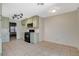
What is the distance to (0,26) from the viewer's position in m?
1.42

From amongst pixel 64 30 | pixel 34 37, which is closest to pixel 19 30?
pixel 34 37

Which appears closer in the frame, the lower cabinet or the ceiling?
the ceiling

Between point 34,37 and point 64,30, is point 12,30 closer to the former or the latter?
point 34,37

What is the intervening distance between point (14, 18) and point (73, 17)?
5.97 ft

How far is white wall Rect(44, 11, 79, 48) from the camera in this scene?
2.30 m

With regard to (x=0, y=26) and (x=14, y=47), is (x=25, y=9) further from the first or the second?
(x=14, y=47)

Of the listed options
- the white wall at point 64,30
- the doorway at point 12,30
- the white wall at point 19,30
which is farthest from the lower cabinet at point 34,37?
the doorway at point 12,30

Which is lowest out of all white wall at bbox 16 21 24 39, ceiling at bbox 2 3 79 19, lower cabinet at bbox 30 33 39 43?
lower cabinet at bbox 30 33 39 43

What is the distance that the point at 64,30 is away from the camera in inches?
94.3

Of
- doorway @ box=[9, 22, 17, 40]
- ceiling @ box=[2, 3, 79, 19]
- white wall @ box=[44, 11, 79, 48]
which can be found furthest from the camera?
white wall @ box=[44, 11, 79, 48]

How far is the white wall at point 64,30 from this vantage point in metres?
2.30

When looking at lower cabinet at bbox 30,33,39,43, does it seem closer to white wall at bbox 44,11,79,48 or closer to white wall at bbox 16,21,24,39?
white wall at bbox 44,11,79,48

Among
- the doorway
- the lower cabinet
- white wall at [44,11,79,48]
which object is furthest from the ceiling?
the lower cabinet

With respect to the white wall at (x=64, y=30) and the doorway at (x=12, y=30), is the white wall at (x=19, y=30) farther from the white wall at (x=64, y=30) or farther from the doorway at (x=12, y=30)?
the white wall at (x=64, y=30)
